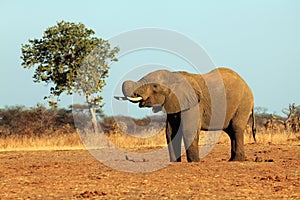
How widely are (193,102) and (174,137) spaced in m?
0.97

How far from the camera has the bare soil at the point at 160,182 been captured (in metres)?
10.1

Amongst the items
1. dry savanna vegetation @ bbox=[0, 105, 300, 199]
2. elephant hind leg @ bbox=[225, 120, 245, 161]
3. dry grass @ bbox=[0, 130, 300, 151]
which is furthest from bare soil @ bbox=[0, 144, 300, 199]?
dry grass @ bbox=[0, 130, 300, 151]

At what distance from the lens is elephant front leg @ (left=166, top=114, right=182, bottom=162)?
51.9 ft

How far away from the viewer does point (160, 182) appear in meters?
11.5

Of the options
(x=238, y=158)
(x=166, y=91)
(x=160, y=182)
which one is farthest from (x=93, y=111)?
(x=160, y=182)

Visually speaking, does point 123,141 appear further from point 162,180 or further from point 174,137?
point 162,180

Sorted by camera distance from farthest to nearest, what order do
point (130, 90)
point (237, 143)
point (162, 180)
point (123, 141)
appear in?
point (123, 141) → point (237, 143) → point (130, 90) → point (162, 180)

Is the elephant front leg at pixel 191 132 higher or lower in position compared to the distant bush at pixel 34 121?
lower

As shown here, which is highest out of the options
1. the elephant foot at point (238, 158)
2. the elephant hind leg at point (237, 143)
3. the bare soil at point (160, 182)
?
Result: the elephant hind leg at point (237, 143)

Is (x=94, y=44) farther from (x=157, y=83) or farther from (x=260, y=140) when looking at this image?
(x=157, y=83)

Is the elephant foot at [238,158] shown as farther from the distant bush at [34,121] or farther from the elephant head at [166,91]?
the distant bush at [34,121]

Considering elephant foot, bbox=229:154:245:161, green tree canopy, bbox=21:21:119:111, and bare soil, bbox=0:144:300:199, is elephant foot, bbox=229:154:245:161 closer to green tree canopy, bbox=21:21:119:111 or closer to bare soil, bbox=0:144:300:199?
bare soil, bbox=0:144:300:199

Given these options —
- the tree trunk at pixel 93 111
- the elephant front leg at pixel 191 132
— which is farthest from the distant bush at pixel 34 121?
the elephant front leg at pixel 191 132

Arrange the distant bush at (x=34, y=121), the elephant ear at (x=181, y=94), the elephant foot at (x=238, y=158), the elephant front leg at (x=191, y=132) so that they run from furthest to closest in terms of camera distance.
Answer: the distant bush at (x=34, y=121) → the elephant foot at (x=238, y=158) → the elephant ear at (x=181, y=94) → the elephant front leg at (x=191, y=132)
